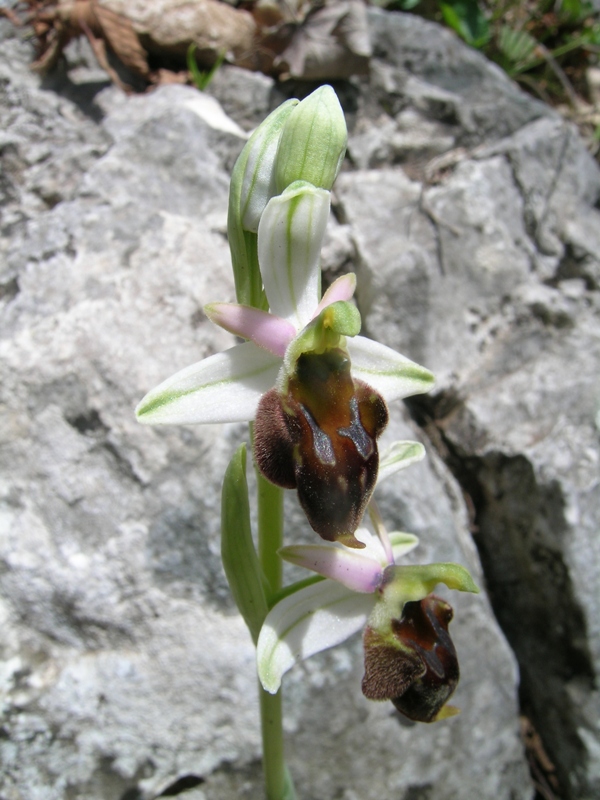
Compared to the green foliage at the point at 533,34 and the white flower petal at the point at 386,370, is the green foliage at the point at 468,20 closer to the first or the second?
the green foliage at the point at 533,34

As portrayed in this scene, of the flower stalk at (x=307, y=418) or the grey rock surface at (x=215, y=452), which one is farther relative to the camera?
the grey rock surface at (x=215, y=452)

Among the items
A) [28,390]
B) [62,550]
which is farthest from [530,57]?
[62,550]

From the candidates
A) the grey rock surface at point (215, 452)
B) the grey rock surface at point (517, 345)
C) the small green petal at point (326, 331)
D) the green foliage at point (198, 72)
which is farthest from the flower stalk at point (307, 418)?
the green foliage at point (198, 72)

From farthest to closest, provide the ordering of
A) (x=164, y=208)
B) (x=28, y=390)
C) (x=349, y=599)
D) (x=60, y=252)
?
1. (x=164, y=208)
2. (x=60, y=252)
3. (x=28, y=390)
4. (x=349, y=599)

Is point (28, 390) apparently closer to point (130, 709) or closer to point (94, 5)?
point (130, 709)

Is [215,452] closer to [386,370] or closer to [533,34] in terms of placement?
[386,370]

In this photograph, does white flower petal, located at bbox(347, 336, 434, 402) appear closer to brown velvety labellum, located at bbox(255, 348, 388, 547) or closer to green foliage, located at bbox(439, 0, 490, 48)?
brown velvety labellum, located at bbox(255, 348, 388, 547)

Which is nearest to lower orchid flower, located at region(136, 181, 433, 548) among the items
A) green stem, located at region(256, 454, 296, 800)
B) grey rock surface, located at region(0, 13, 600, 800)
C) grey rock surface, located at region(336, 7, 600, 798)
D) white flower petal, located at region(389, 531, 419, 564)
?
green stem, located at region(256, 454, 296, 800)
